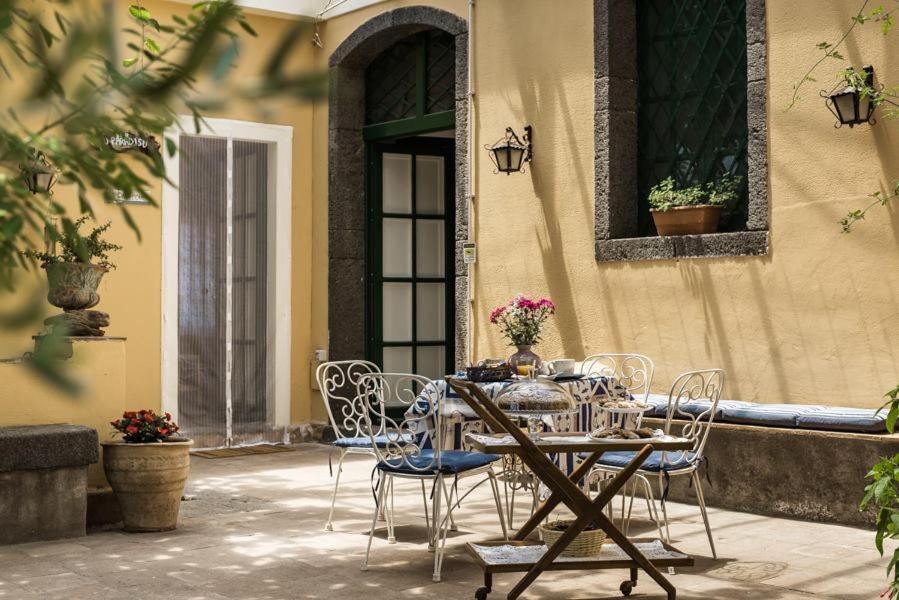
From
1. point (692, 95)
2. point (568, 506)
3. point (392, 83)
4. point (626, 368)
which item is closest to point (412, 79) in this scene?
point (392, 83)

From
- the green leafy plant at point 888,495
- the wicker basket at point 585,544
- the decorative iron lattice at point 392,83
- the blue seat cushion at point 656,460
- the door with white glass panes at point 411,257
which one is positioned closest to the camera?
the green leafy plant at point 888,495

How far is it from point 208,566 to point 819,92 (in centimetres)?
398

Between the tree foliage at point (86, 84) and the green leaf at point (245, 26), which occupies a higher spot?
the green leaf at point (245, 26)

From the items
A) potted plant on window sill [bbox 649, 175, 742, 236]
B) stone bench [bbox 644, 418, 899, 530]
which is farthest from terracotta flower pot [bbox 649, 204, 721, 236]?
stone bench [bbox 644, 418, 899, 530]

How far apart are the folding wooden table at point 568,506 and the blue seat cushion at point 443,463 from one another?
0.46 m

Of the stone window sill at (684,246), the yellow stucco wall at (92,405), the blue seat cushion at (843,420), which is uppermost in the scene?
the stone window sill at (684,246)

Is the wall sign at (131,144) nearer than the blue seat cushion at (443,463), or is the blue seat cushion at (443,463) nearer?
the wall sign at (131,144)

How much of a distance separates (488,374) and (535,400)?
1350 millimetres

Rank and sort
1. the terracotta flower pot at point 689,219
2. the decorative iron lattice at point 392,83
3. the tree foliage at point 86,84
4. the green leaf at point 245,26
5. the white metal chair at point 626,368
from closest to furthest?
the tree foliage at point 86,84, the green leaf at point 245,26, the terracotta flower pot at point 689,219, the white metal chair at point 626,368, the decorative iron lattice at point 392,83

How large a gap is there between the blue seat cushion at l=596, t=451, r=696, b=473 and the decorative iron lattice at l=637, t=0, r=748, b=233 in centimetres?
221

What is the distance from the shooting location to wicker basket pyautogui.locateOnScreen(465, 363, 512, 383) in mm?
5621

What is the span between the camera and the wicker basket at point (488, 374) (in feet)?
18.4

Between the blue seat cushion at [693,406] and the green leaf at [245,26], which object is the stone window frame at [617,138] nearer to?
the blue seat cushion at [693,406]

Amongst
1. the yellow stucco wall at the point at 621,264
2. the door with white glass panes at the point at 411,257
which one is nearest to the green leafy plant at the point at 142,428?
the yellow stucco wall at the point at 621,264
